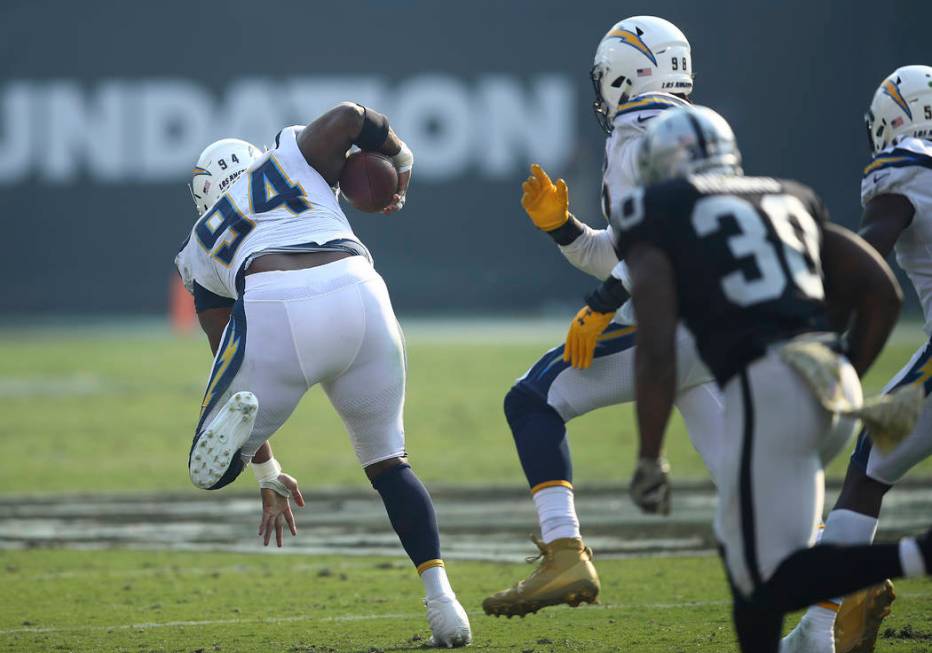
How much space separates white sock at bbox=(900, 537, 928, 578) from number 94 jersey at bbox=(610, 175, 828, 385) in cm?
56

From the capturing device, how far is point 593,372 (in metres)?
4.51

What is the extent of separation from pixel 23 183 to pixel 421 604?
17386mm

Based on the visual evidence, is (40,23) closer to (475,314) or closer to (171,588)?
(475,314)

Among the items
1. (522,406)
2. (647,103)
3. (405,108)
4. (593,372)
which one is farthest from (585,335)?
(405,108)

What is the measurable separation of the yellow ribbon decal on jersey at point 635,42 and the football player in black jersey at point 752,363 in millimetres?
1291

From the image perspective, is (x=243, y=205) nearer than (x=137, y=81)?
Yes

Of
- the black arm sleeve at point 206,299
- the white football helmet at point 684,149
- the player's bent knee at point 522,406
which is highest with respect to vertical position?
the white football helmet at point 684,149

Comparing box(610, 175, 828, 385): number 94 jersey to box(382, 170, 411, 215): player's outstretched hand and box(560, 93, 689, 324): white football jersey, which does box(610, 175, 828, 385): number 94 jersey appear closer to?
box(560, 93, 689, 324): white football jersey

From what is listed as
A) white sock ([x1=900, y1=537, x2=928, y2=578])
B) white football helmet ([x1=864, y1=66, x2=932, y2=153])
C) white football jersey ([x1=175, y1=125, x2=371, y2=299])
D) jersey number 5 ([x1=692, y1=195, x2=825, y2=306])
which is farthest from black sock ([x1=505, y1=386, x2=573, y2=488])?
white football helmet ([x1=864, y1=66, x2=932, y2=153])

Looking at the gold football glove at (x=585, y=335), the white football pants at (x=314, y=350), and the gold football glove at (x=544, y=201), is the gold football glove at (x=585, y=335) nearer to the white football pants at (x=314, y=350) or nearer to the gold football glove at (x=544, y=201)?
the gold football glove at (x=544, y=201)

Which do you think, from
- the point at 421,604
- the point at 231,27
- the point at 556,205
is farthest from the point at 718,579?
the point at 231,27

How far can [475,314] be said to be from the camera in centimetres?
2109

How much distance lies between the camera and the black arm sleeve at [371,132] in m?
4.74

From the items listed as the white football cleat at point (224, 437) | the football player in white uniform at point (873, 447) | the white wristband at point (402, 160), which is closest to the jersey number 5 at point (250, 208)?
the white wristband at point (402, 160)
